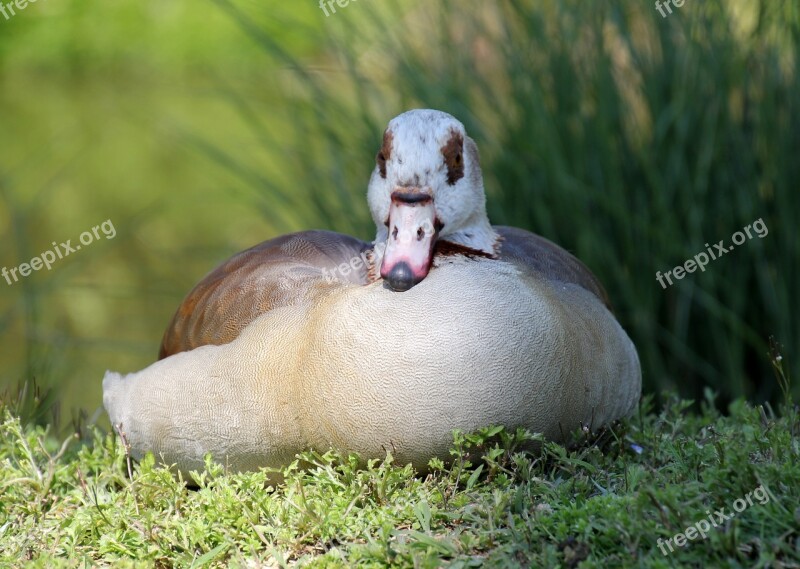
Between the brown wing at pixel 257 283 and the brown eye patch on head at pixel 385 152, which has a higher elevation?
the brown eye patch on head at pixel 385 152

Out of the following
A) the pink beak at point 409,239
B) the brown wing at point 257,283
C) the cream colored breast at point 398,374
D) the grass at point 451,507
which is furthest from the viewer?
the brown wing at point 257,283

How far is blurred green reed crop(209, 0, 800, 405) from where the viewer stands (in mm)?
5820

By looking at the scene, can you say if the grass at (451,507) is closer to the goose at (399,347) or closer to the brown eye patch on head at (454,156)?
the goose at (399,347)

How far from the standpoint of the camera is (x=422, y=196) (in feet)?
11.6

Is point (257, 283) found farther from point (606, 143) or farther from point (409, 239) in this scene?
point (606, 143)

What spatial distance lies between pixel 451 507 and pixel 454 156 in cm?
122

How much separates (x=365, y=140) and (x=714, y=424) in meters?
2.80

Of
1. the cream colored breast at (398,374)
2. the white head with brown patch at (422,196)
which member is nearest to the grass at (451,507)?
the cream colored breast at (398,374)

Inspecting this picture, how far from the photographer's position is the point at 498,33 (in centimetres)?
640

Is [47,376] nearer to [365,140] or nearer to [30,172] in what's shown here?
[365,140]

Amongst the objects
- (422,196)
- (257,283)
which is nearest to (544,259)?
(422,196)

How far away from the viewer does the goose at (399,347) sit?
3.37 metres

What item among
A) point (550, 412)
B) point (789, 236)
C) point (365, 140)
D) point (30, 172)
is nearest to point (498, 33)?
point (365, 140)

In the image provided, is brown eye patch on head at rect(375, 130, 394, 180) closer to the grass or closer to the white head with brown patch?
the white head with brown patch
